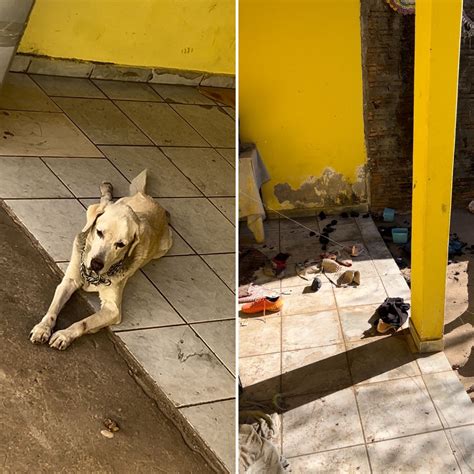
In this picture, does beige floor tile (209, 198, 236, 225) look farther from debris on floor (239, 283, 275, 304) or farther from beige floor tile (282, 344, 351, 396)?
debris on floor (239, 283, 275, 304)

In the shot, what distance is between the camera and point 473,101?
628cm

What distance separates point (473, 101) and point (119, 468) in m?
5.48

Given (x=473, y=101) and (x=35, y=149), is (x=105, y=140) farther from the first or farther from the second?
(x=473, y=101)

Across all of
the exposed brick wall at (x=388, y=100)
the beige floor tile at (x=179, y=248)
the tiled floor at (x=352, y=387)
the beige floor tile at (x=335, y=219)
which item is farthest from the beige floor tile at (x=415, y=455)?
the exposed brick wall at (x=388, y=100)

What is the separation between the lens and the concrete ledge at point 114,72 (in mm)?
3875

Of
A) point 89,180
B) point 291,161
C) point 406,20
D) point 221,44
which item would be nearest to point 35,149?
point 89,180

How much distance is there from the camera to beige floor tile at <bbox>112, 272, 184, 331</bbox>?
283 cm

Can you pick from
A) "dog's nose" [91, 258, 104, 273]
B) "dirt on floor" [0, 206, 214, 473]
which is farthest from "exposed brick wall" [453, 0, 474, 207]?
"dirt on floor" [0, 206, 214, 473]

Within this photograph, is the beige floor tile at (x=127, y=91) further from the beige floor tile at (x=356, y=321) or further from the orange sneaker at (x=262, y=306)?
the beige floor tile at (x=356, y=321)

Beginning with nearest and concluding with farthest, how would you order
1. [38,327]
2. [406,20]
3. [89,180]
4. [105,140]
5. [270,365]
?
[38,327]
[89,180]
[105,140]
[270,365]
[406,20]

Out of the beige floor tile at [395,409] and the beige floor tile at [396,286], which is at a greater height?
the beige floor tile at [395,409]

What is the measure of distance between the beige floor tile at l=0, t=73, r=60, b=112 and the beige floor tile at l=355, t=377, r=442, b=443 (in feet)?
8.89

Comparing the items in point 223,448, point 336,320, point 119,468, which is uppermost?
point 119,468

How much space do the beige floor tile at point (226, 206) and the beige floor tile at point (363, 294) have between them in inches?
66.3
